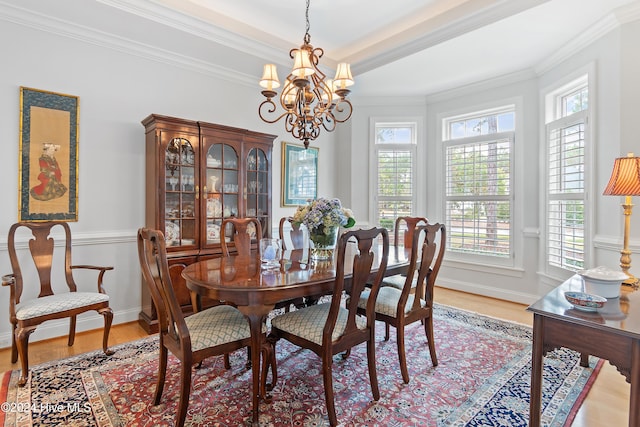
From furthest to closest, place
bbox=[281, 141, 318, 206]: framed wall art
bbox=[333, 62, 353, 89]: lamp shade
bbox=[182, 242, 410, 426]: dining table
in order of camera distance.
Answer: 1. bbox=[281, 141, 318, 206]: framed wall art
2. bbox=[333, 62, 353, 89]: lamp shade
3. bbox=[182, 242, 410, 426]: dining table

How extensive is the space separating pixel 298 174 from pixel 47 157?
9.17 feet

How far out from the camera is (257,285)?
170 cm

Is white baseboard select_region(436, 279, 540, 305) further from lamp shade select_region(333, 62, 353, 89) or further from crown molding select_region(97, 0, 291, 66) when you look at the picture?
crown molding select_region(97, 0, 291, 66)

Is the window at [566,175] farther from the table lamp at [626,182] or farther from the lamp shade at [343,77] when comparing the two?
the lamp shade at [343,77]

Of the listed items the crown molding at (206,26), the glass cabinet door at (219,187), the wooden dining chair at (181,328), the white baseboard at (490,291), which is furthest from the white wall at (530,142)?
the wooden dining chair at (181,328)

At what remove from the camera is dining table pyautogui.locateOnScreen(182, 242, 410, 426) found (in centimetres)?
Result: 169

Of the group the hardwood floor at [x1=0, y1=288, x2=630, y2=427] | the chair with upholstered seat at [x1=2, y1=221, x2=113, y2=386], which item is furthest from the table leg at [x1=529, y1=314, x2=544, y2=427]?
the chair with upholstered seat at [x1=2, y1=221, x2=113, y2=386]

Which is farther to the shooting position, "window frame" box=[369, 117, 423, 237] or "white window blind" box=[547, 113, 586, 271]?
"window frame" box=[369, 117, 423, 237]

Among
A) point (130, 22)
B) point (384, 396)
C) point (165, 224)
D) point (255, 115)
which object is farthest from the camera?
point (255, 115)

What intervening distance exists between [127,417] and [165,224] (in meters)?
1.74

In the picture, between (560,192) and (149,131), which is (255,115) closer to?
(149,131)

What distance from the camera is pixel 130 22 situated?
2.90m

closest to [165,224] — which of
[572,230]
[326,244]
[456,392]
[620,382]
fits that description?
[326,244]

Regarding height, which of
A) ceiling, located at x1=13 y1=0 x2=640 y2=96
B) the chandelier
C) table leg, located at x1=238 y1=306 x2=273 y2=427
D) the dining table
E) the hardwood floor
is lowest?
the hardwood floor
